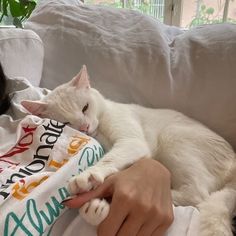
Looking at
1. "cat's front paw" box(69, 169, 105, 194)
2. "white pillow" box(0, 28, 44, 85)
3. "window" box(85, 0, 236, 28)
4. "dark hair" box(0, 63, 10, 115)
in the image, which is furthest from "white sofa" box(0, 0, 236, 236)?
"window" box(85, 0, 236, 28)

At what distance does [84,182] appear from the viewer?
0.66m

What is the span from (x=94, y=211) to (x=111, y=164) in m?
0.17

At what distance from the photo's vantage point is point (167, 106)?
1.07 m

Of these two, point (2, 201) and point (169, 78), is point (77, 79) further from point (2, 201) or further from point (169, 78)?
point (2, 201)

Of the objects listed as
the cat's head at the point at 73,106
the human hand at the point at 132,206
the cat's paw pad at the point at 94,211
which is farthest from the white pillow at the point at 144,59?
the cat's paw pad at the point at 94,211

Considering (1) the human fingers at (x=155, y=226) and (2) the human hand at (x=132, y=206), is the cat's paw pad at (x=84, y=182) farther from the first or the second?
(1) the human fingers at (x=155, y=226)

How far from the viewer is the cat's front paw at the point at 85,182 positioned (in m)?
0.66

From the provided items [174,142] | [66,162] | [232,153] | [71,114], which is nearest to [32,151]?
[66,162]

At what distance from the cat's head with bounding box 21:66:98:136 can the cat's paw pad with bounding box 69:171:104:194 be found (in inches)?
11.6

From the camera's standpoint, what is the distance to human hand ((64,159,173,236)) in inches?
25.5

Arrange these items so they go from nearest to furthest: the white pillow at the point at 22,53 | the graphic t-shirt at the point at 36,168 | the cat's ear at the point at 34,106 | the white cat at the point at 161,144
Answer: the graphic t-shirt at the point at 36,168
the white cat at the point at 161,144
the cat's ear at the point at 34,106
the white pillow at the point at 22,53

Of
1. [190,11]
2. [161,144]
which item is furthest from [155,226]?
[190,11]

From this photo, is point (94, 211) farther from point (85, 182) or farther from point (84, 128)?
point (84, 128)

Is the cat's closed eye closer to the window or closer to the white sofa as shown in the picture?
the white sofa
